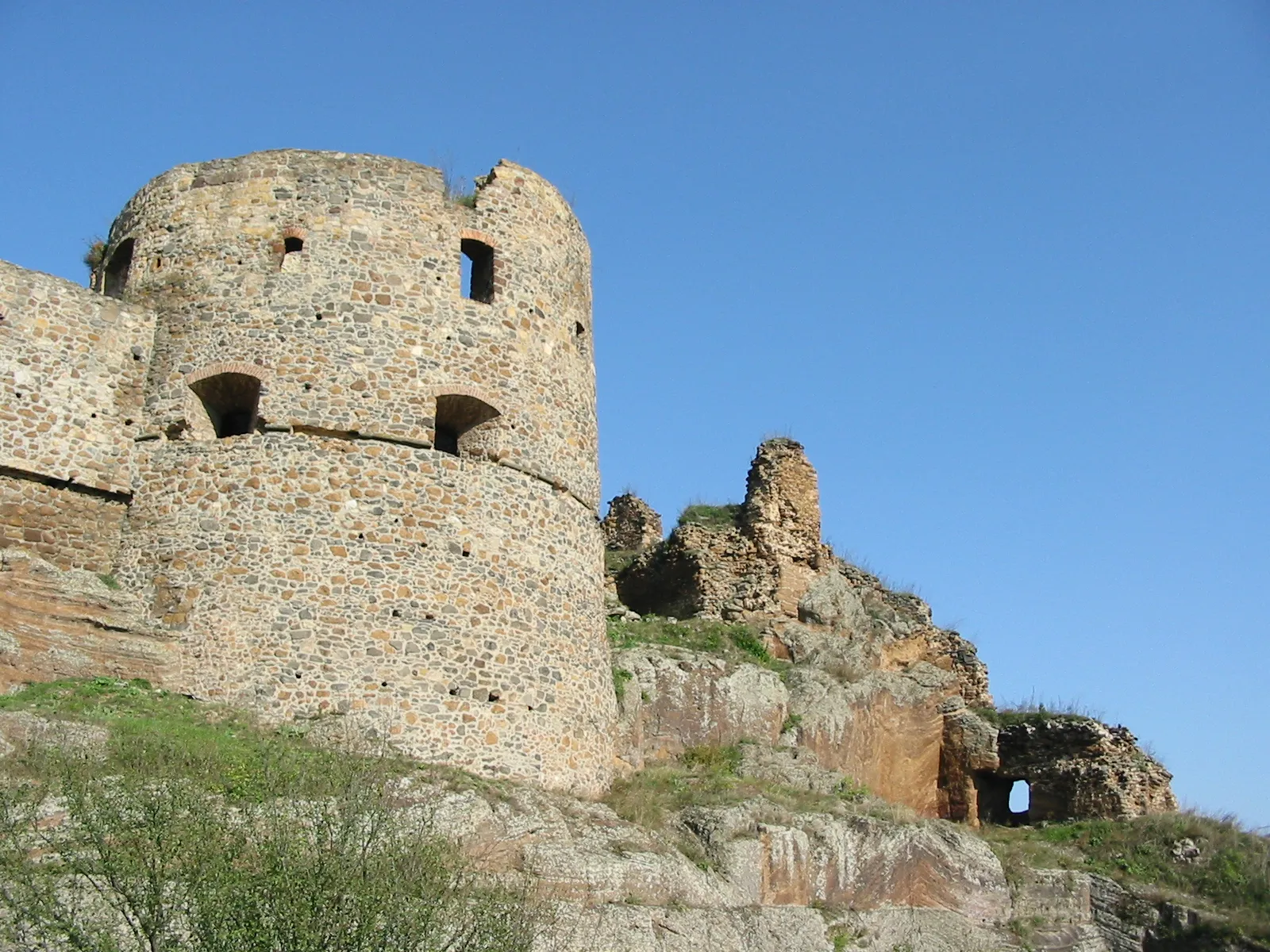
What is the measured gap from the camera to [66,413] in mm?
18453

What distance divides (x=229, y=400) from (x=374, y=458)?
2.20 metres

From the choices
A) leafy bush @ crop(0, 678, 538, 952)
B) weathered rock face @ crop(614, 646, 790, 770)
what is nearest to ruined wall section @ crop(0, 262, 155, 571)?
leafy bush @ crop(0, 678, 538, 952)

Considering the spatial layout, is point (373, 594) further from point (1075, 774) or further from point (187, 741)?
point (1075, 774)

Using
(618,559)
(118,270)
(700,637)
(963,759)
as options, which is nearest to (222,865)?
(118,270)

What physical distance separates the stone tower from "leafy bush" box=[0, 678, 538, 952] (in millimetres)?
2779

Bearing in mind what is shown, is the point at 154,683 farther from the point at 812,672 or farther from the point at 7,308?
the point at 812,672

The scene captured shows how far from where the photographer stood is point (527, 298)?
20.2m

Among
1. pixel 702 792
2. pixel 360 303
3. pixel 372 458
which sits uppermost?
pixel 360 303

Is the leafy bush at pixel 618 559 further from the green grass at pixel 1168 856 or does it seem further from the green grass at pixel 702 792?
the green grass at pixel 1168 856

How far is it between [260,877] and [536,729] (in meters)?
6.35

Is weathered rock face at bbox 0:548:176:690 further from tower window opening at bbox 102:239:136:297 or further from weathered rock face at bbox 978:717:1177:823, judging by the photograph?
weathered rock face at bbox 978:717:1177:823

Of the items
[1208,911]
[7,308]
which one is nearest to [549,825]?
[7,308]

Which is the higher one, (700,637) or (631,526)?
(631,526)

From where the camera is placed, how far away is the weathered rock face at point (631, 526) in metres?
28.7
